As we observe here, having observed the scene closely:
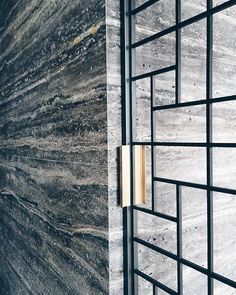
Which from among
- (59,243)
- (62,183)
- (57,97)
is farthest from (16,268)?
(57,97)

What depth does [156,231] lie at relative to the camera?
1.02 metres

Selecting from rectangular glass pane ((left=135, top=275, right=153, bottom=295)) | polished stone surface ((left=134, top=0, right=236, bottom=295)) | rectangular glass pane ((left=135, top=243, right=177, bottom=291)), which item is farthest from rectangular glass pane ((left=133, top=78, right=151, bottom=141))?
rectangular glass pane ((left=135, top=275, right=153, bottom=295))

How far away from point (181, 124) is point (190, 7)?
0.43 metres

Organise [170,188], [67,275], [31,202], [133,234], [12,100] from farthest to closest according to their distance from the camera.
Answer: [12,100]
[31,202]
[67,275]
[170,188]
[133,234]

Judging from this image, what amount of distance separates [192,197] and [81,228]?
1.41 feet

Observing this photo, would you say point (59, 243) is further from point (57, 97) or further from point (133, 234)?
point (57, 97)

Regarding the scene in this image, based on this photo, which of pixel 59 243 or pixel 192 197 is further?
pixel 59 243

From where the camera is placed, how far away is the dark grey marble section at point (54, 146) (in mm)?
974

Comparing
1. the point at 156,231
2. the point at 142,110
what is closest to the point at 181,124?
the point at 142,110

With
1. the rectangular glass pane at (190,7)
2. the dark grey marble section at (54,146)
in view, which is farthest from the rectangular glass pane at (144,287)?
the rectangular glass pane at (190,7)

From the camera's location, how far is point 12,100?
5.44ft

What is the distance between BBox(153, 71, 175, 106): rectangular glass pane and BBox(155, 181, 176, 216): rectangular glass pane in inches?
11.2

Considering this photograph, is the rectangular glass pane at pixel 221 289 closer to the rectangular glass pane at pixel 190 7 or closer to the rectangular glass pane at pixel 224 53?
the rectangular glass pane at pixel 224 53

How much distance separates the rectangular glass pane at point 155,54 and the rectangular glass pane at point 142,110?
44 mm
